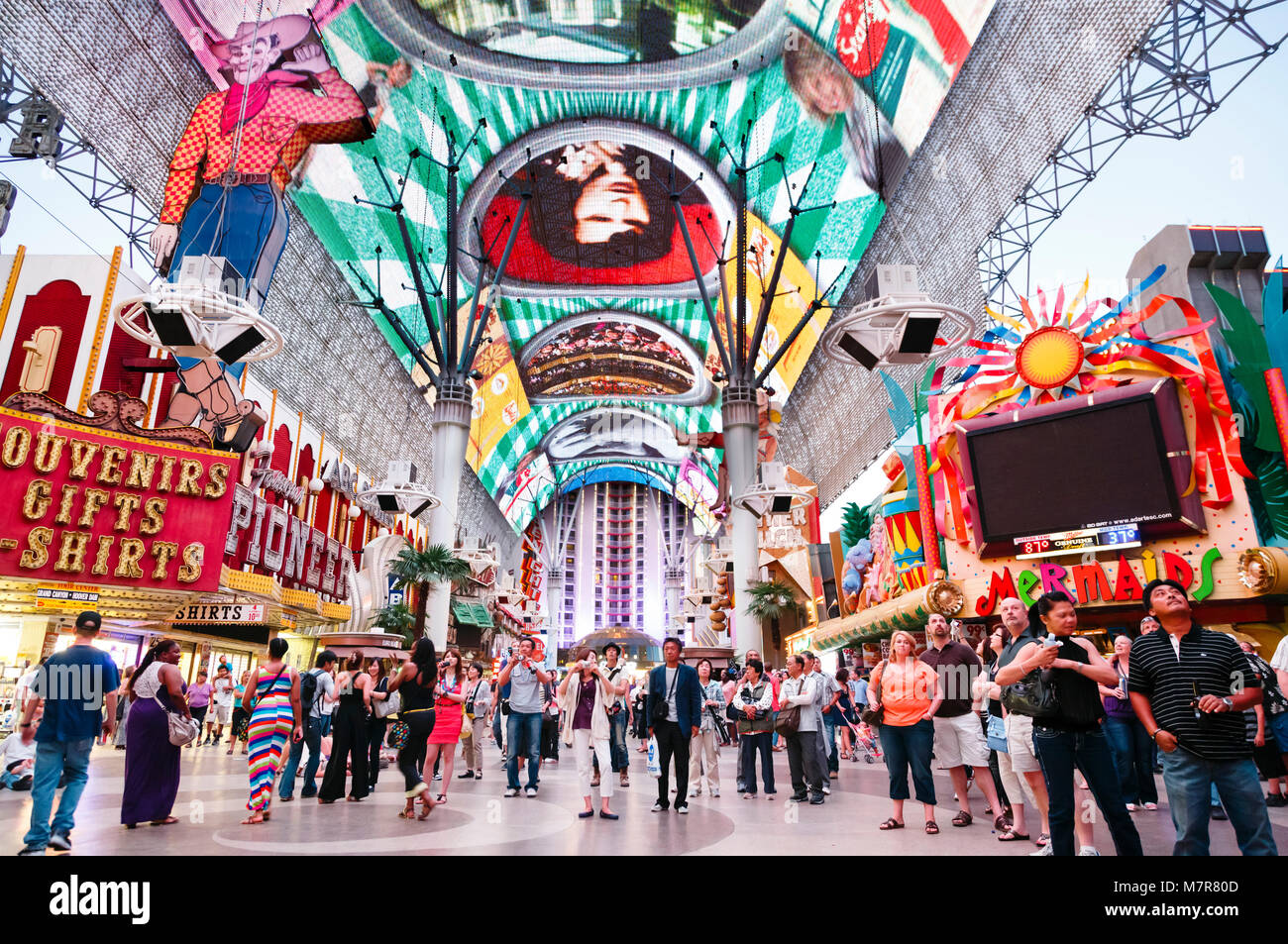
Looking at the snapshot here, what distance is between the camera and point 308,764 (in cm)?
749

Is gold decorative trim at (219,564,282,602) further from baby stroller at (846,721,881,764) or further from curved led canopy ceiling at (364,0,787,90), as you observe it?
curved led canopy ceiling at (364,0,787,90)

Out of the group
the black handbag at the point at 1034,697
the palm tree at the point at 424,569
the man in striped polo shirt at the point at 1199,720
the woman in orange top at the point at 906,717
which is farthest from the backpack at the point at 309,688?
the palm tree at the point at 424,569

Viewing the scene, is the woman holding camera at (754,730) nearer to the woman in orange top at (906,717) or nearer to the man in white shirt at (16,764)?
the woman in orange top at (906,717)

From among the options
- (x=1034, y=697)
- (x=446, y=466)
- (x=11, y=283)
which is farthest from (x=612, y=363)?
(x=1034, y=697)

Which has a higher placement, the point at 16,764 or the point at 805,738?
the point at 805,738

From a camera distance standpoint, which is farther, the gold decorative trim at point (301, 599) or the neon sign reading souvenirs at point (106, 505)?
the gold decorative trim at point (301, 599)

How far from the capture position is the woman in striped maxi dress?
603 centimetres

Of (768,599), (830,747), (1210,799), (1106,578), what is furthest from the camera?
(768,599)

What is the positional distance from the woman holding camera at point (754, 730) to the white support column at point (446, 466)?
12533 mm

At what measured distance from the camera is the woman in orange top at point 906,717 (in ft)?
17.6

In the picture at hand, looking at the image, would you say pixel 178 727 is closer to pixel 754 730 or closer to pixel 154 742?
pixel 154 742

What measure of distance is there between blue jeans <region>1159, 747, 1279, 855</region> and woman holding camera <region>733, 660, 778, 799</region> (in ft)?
14.7

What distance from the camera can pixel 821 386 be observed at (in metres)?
25.5

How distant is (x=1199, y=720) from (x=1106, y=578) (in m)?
9.88
